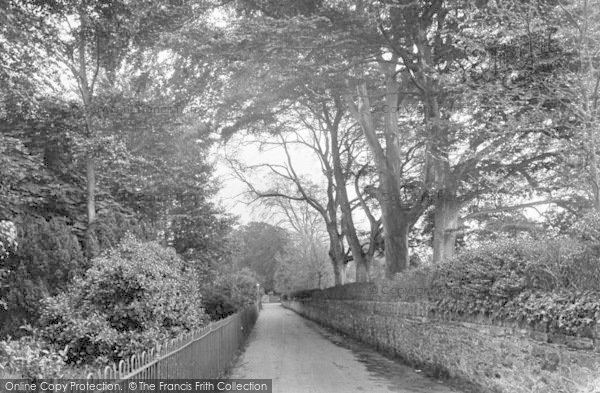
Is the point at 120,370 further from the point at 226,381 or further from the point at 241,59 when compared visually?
the point at 241,59

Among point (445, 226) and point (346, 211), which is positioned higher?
point (346, 211)

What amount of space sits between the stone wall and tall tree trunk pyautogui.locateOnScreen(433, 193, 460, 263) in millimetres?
2366

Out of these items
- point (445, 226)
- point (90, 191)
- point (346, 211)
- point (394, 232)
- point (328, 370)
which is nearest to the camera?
point (328, 370)

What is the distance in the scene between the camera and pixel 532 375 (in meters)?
7.57

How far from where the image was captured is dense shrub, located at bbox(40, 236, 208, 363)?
871 centimetres

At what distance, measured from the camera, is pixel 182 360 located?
6.85 meters

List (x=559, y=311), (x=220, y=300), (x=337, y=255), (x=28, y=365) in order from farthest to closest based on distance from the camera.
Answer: (x=337, y=255)
(x=220, y=300)
(x=559, y=311)
(x=28, y=365)

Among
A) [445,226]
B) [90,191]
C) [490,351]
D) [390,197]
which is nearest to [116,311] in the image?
[490,351]

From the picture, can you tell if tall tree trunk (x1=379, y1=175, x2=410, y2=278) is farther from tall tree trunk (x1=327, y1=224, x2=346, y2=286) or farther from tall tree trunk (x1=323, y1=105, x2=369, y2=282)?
tall tree trunk (x1=327, y1=224, x2=346, y2=286)

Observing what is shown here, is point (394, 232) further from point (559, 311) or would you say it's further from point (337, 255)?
point (337, 255)

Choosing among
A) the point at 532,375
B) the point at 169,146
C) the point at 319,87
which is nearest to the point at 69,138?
the point at 169,146

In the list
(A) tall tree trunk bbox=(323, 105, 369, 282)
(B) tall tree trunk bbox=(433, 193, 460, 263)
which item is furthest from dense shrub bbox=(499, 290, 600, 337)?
(A) tall tree trunk bbox=(323, 105, 369, 282)

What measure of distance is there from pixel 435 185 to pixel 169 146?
27.4ft

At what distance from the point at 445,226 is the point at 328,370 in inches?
251
